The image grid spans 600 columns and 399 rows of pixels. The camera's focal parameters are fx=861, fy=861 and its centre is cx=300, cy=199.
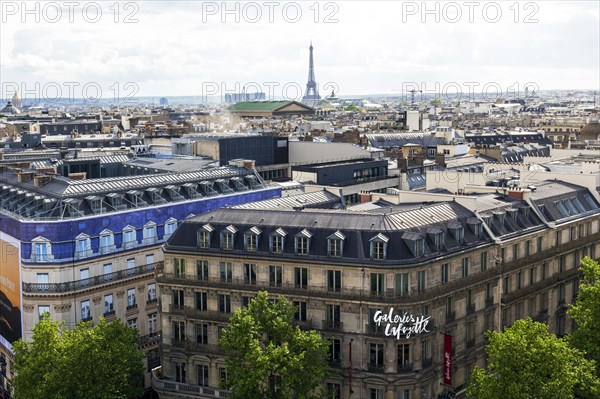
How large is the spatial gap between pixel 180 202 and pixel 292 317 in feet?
94.4

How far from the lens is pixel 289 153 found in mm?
132625

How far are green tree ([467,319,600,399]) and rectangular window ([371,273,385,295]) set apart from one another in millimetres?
9187

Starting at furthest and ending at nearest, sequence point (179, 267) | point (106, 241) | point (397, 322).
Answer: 1. point (106, 241)
2. point (179, 267)
3. point (397, 322)

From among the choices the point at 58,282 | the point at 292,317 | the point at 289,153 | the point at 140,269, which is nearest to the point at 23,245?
the point at 58,282

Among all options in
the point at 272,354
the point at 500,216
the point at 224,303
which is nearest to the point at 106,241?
the point at 224,303

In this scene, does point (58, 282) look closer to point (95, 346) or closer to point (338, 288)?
point (95, 346)

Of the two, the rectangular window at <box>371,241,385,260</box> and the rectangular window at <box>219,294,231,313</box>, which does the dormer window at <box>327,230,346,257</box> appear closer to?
the rectangular window at <box>371,241,385,260</box>

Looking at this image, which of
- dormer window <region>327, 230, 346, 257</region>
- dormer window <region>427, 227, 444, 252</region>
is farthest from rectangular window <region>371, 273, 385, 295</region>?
dormer window <region>427, 227, 444, 252</region>

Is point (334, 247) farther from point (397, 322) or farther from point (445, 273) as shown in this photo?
point (445, 273)

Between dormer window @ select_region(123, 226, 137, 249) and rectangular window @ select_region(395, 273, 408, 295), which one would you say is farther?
dormer window @ select_region(123, 226, 137, 249)

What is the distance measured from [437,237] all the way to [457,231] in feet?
11.2

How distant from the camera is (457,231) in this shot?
2798 inches

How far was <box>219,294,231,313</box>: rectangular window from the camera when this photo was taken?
7112 centimetres

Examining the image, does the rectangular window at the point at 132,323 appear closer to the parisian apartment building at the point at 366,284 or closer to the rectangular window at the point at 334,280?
the parisian apartment building at the point at 366,284
